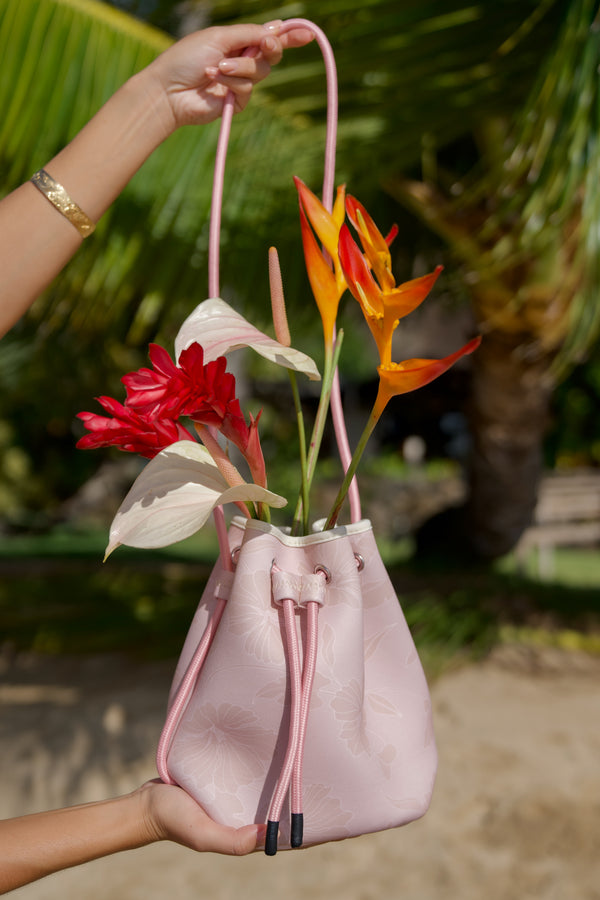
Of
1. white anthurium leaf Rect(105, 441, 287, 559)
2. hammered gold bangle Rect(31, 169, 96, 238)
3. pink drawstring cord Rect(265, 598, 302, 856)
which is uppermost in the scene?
hammered gold bangle Rect(31, 169, 96, 238)

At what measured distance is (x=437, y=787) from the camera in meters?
2.14

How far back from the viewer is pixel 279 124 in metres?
2.03

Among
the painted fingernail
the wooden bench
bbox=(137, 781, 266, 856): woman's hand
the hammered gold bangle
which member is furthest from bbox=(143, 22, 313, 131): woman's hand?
the wooden bench

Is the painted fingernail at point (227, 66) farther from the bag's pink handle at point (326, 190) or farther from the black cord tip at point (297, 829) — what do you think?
the black cord tip at point (297, 829)

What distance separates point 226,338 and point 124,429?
110 mm

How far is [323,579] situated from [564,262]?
2532 mm

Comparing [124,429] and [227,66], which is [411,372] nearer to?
[124,429]

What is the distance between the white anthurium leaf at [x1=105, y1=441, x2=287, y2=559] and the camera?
574mm

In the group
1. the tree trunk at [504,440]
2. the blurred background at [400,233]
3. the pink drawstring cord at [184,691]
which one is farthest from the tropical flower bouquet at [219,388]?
the tree trunk at [504,440]

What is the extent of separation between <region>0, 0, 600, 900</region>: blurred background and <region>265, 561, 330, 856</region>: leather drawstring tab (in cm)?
137

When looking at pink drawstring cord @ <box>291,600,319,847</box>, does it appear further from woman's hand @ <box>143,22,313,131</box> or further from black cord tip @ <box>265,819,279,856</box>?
woman's hand @ <box>143,22,313,131</box>

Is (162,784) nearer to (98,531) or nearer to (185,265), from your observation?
(185,265)

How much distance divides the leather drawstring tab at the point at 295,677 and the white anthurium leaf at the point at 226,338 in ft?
0.55

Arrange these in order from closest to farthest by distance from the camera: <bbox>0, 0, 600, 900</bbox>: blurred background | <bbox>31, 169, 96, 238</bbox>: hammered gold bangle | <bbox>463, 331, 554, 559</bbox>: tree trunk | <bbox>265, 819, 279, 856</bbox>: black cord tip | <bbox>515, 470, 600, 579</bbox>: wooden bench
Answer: <bbox>265, 819, 279, 856</bbox>: black cord tip → <bbox>31, 169, 96, 238</bbox>: hammered gold bangle → <bbox>0, 0, 600, 900</bbox>: blurred background → <bbox>463, 331, 554, 559</bbox>: tree trunk → <bbox>515, 470, 600, 579</bbox>: wooden bench
